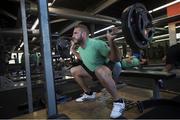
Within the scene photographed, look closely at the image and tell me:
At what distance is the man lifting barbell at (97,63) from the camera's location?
6.03 ft

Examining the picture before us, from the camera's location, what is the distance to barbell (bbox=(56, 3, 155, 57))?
1.63 metres

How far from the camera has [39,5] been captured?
1.45 meters

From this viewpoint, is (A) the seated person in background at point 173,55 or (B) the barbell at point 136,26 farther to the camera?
(A) the seated person in background at point 173,55

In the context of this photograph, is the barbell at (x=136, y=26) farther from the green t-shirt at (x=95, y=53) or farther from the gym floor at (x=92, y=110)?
the gym floor at (x=92, y=110)

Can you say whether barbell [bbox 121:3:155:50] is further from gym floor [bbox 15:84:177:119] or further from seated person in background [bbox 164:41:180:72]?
seated person in background [bbox 164:41:180:72]

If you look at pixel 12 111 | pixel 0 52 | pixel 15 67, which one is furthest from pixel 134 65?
pixel 15 67

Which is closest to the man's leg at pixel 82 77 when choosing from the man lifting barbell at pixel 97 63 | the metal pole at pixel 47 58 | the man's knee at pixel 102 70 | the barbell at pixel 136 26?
the man lifting barbell at pixel 97 63

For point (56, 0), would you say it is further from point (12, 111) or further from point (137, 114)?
point (137, 114)

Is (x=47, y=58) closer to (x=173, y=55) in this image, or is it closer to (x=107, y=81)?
(x=107, y=81)

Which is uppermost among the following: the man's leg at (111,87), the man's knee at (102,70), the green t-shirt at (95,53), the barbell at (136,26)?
the barbell at (136,26)

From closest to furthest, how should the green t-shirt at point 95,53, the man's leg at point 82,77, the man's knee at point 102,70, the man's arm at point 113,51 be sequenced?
the man's arm at point 113,51
the man's knee at point 102,70
the green t-shirt at point 95,53
the man's leg at point 82,77

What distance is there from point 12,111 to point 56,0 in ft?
9.07

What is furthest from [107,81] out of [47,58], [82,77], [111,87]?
[47,58]

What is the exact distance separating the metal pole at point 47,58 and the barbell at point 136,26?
Answer: 629 millimetres
